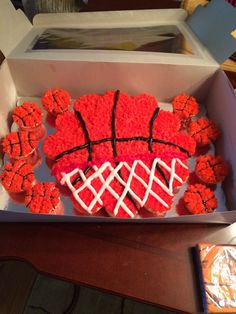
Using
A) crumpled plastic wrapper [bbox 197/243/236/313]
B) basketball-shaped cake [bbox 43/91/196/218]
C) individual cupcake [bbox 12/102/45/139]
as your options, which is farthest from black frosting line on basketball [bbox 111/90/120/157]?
crumpled plastic wrapper [bbox 197/243/236/313]

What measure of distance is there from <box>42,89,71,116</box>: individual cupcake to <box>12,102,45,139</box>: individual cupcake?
0.11 feet

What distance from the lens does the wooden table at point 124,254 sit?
68cm

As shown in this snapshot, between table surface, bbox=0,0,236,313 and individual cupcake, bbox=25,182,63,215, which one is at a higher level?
individual cupcake, bbox=25,182,63,215

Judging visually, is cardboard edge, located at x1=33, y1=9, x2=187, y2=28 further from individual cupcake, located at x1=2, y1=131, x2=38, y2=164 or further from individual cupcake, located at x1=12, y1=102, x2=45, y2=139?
individual cupcake, located at x1=2, y1=131, x2=38, y2=164

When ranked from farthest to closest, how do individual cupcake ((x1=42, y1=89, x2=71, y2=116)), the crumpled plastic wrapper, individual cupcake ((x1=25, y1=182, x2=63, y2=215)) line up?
individual cupcake ((x1=42, y1=89, x2=71, y2=116)) → individual cupcake ((x1=25, y1=182, x2=63, y2=215)) → the crumpled plastic wrapper

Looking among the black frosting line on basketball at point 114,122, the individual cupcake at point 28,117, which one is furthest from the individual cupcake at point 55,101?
the black frosting line on basketball at point 114,122

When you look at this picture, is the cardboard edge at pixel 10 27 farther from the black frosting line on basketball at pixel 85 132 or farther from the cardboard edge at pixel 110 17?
the black frosting line on basketball at pixel 85 132

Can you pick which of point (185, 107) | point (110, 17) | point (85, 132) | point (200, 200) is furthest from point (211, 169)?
point (110, 17)

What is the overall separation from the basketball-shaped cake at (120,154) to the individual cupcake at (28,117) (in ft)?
0.23

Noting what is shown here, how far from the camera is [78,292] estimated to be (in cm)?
125

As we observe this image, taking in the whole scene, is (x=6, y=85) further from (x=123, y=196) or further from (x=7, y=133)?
(x=123, y=196)

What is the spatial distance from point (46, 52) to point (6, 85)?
0.17 meters

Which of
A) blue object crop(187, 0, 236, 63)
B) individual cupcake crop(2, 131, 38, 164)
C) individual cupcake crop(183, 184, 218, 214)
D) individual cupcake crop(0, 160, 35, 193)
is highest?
blue object crop(187, 0, 236, 63)

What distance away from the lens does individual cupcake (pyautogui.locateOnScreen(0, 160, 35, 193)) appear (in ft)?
2.74
